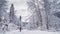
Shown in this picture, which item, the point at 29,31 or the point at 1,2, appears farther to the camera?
the point at 1,2

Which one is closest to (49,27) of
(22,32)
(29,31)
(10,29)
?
(29,31)

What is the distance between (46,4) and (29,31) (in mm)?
917

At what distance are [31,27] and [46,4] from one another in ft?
2.59

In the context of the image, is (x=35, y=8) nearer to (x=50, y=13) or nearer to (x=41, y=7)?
(x=41, y=7)

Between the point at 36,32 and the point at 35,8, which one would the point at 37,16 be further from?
the point at 36,32

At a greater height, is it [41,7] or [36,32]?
[41,7]

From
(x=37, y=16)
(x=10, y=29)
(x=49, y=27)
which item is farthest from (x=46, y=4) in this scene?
(x=10, y=29)

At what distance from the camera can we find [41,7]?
297 centimetres

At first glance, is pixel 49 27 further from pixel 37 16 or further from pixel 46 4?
pixel 46 4

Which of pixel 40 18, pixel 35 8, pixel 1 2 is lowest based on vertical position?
pixel 40 18

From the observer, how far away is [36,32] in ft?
9.52

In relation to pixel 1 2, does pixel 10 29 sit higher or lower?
lower

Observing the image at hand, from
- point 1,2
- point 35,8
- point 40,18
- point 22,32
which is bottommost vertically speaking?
point 22,32

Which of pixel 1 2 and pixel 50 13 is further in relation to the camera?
pixel 1 2
